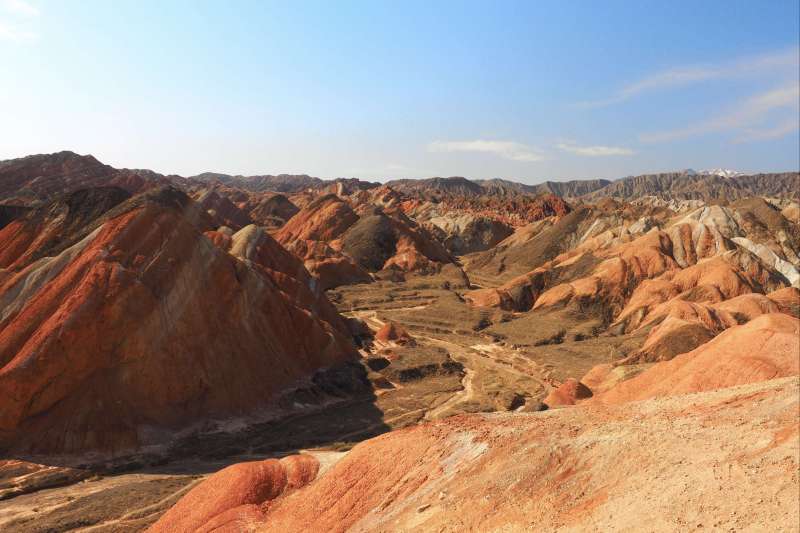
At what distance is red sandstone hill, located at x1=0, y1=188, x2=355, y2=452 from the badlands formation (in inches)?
4.7

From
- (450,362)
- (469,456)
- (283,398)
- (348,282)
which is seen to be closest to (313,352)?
(283,398)

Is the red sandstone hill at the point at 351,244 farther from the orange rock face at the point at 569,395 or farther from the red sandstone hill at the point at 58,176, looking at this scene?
the orange rock face at the point at 569,395

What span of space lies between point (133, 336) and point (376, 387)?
16388 mm

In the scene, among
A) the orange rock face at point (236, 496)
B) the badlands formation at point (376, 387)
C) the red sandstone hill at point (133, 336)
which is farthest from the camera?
the red sandstone hill at point (133, 336)

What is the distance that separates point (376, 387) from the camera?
121 feet

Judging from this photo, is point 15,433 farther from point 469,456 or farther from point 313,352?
point 469,456

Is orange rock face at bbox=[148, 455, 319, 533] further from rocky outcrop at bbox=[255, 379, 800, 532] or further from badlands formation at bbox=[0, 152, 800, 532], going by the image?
rocky outcrop at bbox=[255, 379, 800, 532]

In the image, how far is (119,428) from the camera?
85.5ft

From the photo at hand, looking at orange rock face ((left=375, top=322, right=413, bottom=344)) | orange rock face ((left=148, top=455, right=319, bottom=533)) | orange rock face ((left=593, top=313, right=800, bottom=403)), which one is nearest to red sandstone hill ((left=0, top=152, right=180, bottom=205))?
orange rock face ((left=375, top=322, right=413, bottom=344))

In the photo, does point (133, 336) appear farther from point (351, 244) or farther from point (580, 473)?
point (351, 244)

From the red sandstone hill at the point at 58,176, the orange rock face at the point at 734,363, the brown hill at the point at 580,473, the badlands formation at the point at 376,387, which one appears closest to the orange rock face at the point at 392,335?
the badlands formation at the point at 376,387

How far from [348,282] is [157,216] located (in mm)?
40476

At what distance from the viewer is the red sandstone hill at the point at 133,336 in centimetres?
2578

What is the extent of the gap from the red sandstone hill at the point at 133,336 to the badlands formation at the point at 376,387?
0.39 ft
